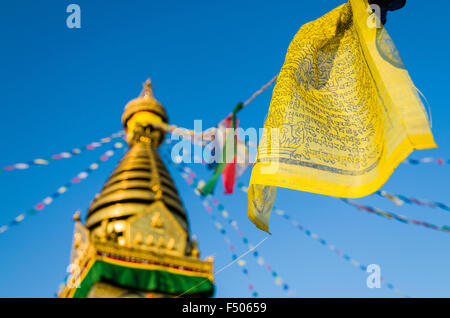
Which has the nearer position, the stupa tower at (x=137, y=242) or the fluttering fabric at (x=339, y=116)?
the fluttering fabric at (x=339, y=116)

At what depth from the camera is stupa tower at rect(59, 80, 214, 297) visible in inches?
432

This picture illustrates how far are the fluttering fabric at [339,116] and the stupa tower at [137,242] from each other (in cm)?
784

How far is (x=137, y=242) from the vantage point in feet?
39.1

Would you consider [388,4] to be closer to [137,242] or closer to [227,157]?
[227,157]

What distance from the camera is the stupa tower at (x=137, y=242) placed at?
11.0 m

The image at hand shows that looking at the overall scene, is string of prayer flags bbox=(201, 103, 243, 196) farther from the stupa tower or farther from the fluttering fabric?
the fluttering fabric

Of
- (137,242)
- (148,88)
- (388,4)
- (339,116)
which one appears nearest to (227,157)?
(137,242)

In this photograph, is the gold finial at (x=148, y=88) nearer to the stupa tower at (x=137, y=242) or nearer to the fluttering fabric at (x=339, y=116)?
the stupa tower at (x=137, y=242)

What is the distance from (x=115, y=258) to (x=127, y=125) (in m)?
7.40

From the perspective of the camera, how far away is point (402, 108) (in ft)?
8.39

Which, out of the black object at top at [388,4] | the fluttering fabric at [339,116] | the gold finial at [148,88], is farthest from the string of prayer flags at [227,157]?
the gold finial at [148,88]

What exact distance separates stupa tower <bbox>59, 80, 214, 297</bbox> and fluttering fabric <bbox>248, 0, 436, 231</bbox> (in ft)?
25.7

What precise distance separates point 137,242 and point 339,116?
31.9ft
